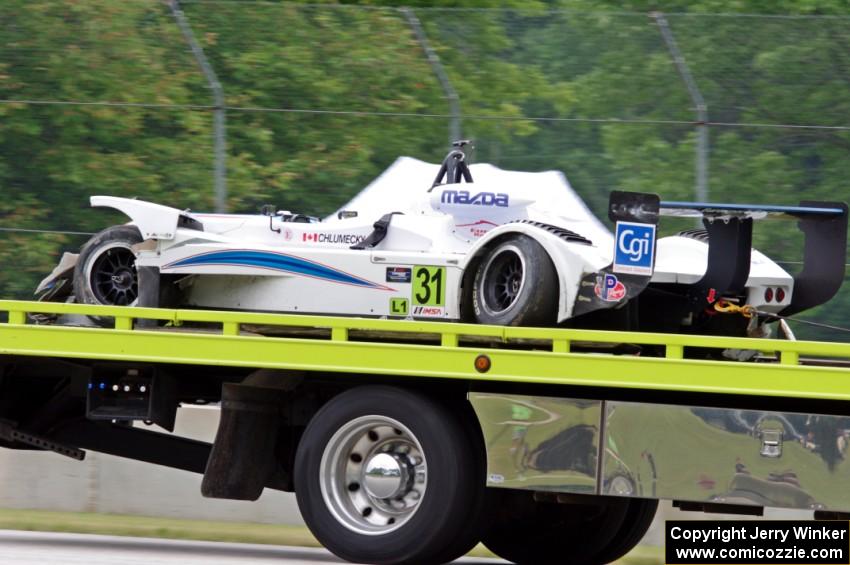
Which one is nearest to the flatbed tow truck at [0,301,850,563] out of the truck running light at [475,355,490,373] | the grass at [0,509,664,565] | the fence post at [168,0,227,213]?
the truck running light at [475,355,490,373]

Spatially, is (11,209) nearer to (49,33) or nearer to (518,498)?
(49,33)

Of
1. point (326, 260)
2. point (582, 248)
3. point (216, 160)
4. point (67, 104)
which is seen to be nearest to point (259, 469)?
point (326, 260)

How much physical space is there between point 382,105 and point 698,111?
2.51 metres

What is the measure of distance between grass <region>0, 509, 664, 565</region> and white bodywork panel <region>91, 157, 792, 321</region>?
166 centimetres

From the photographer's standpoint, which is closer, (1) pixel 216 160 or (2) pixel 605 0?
(1) pixel 216 160

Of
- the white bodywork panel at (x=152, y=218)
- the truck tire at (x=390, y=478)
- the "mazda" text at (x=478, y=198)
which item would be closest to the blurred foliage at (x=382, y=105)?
the white bodywork panel at (x=152, y=218)

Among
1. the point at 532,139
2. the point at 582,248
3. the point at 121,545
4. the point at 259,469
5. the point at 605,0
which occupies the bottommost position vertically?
the point at 121,545

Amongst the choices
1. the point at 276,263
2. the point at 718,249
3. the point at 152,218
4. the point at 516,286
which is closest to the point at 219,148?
the point at 152,218

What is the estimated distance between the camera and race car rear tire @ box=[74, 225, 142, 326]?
9805 mm

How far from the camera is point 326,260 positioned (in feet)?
30.5

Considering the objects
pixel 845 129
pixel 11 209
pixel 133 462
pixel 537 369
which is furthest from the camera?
pixel 11 209

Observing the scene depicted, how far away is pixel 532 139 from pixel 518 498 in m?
4.34

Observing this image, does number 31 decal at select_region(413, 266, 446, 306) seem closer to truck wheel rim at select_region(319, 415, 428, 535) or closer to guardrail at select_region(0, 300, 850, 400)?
guardrail at select_region(0, 300, 850, 400)

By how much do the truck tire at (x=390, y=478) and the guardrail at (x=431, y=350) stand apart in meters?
0.24
